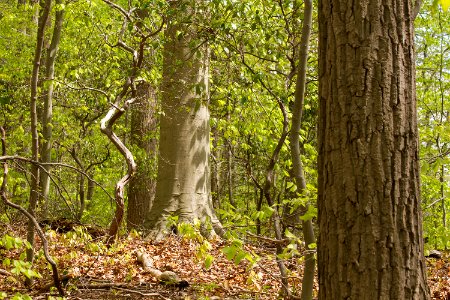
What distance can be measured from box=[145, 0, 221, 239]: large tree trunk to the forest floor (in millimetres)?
497

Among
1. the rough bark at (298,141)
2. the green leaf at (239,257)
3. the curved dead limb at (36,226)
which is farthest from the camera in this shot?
the curved dead limb at (36,226)

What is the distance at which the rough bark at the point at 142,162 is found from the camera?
11695 millimetres

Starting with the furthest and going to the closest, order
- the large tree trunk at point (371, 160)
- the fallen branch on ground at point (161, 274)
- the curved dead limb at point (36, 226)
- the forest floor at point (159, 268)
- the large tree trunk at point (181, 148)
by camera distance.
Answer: the large tree trunk at point (181, 148)
the fallen branch on ground at point (161, 274)
the forest floor at point (159, 268)
the curved dead limb at point (36, 226)
the large tree trunk at point (371, 160)

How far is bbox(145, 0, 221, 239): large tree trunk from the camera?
8383mm

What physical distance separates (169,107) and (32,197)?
3.11 meters

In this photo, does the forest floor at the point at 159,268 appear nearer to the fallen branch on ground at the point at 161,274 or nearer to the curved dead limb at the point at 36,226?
the fallen branch on ground at the point at 161,274

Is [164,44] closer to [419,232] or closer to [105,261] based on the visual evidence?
[105,261]

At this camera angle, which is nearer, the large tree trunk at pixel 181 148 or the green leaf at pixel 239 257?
the green leaf at pixel 239 257

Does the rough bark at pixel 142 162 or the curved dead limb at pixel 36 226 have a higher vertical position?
the rough bark at pixel 142 162

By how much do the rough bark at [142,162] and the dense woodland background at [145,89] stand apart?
0.09 ft

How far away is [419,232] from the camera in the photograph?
2.53 meters

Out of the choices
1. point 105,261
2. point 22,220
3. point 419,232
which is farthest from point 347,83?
point 22,220

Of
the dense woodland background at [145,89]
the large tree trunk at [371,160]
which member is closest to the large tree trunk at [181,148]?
the dense woodland background at [145,89]

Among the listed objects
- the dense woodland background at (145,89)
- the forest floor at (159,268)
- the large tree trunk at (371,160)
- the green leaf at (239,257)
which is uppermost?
the dense woodland background at (145,89)
